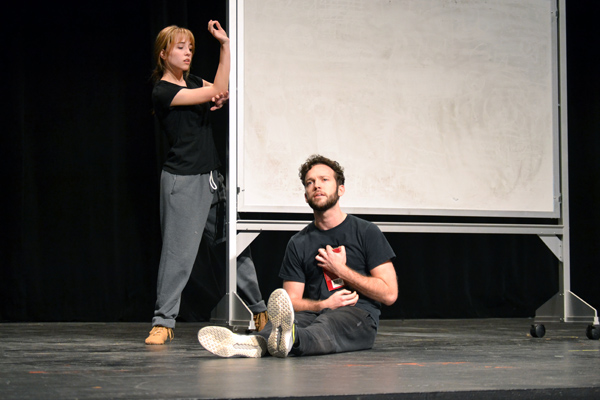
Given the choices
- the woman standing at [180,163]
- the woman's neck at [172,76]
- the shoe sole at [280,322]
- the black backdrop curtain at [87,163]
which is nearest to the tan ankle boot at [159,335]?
the woman standing at [180,163]

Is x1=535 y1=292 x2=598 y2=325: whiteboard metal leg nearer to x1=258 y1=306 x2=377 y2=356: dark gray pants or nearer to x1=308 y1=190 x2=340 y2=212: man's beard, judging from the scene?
x1=258 y1=306 x2=377 y2=356: dark gray pants

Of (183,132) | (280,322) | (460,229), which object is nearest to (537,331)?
→ (460,229)

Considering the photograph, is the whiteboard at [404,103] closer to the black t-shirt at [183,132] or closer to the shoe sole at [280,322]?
the black t-shirt at [183,132]

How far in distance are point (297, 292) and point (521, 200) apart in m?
1.83

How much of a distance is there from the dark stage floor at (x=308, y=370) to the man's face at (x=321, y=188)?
1.81 ft

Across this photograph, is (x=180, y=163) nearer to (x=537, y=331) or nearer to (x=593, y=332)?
(x=537, y=331)

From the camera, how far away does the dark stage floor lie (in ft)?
5.32

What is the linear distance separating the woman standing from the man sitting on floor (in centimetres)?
49

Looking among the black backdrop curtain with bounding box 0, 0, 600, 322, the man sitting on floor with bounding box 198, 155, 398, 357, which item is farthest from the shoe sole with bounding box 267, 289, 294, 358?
the black backdrop curtain with bounding box 0, 0, 600, 322

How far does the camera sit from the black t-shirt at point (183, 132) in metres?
2.95

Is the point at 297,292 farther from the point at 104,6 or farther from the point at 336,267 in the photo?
the point at 104,6

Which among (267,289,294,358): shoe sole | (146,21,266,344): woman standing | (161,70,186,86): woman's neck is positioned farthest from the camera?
(161,70,186,86): woman's neck

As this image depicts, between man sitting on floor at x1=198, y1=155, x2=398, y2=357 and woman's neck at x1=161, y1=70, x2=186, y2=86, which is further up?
woman's neck at x1=161, y1=70, x2=186, y2=86

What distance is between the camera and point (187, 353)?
246 centimetres
